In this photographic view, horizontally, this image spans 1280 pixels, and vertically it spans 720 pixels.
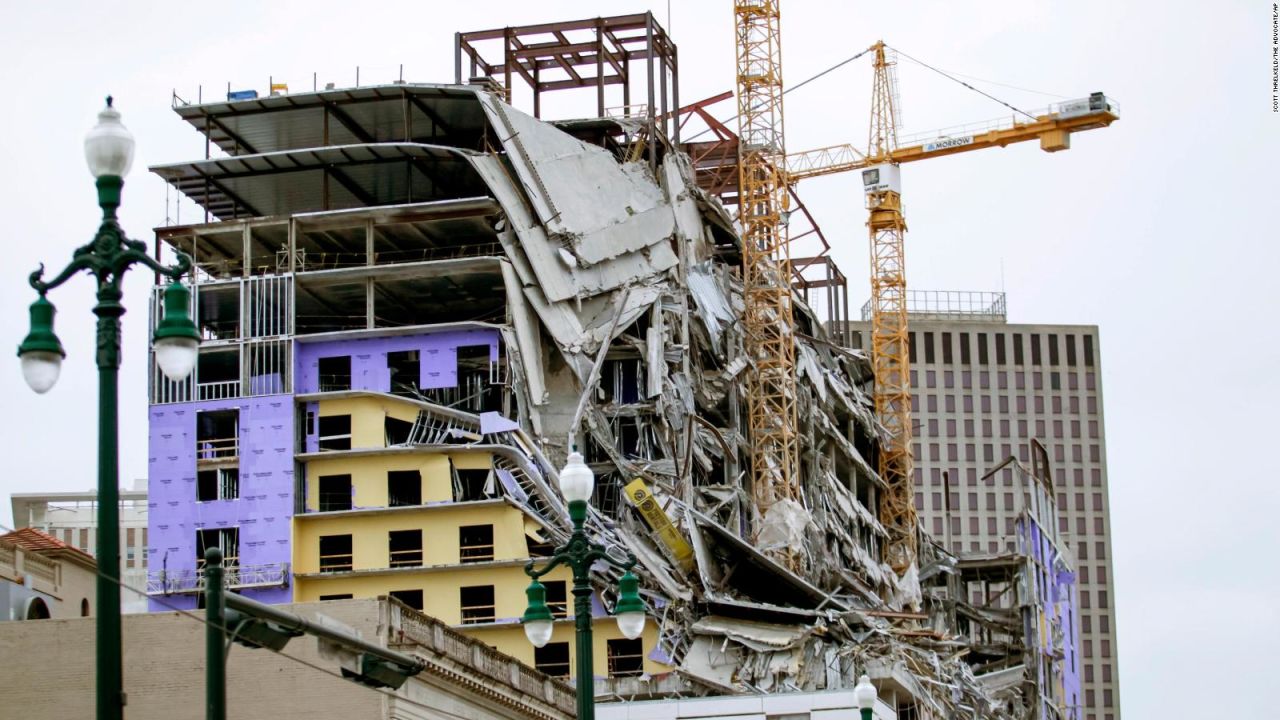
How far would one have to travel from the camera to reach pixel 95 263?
72.9 feet

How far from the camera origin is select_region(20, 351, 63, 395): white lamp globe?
832 inches

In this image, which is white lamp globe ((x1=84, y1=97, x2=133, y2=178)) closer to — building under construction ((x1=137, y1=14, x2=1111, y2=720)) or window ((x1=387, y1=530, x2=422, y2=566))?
building under construction ((x1=137, y1=14, x2=1111, y2=720))

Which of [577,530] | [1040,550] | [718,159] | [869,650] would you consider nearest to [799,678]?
[869,650]

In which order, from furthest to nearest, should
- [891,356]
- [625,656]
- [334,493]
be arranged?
[891,356]
[334,493]
[625,656]

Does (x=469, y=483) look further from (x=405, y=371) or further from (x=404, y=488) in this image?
(x=405, y=371)

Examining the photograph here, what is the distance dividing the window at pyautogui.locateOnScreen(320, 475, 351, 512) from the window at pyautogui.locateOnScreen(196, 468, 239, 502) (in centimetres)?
410

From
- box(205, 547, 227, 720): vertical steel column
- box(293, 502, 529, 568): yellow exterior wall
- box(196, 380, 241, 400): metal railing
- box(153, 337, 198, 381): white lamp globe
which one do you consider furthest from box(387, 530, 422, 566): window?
box(153, 337, 198, 381): white lamp globe

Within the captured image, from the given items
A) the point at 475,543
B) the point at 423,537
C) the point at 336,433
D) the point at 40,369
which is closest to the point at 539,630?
the point at 40,369

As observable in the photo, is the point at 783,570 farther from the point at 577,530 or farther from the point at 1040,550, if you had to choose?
the point at 577,530

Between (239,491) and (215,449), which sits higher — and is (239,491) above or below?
below

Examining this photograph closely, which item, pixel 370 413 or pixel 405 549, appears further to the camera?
pixel 370 413

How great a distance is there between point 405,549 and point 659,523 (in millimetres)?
12069

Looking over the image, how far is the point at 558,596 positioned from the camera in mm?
104688

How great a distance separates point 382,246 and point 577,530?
3369 inches
